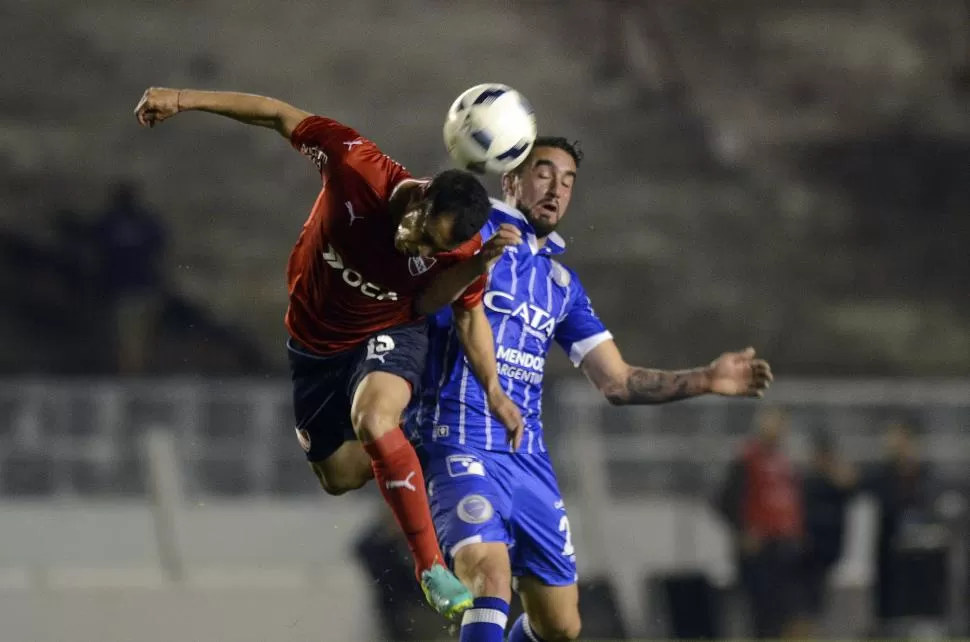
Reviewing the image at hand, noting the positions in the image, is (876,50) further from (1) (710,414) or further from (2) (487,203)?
(2) (487,203)

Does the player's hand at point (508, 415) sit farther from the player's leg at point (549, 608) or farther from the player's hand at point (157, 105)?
the player's hand at point (157, 105)

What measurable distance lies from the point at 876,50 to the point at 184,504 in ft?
39.7

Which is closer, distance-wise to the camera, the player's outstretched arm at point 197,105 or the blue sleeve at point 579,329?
the player's outstretched arm at point 197,105

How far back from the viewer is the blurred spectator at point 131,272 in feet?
49.9

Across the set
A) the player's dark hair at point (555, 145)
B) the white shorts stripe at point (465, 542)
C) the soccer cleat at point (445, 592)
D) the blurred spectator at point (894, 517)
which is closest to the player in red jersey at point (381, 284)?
the soccer cleat at point (445, 592)

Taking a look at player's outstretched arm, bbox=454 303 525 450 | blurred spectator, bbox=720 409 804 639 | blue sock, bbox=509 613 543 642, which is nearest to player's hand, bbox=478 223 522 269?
player's outstretched arm, bbox=454 303 525 450

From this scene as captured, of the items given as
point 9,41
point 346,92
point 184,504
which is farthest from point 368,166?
point 9,41

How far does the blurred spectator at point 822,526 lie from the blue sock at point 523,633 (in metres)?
5.39

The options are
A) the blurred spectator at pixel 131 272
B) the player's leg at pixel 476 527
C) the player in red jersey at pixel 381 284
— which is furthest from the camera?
the blurred spectator at pixel 131 272

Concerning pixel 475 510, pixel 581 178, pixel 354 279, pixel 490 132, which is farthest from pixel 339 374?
pixel 581 178

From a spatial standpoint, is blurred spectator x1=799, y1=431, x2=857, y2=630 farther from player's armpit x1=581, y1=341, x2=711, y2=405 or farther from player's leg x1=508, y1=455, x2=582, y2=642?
player's leg x1=508, y1=455, x2=582, y2=642

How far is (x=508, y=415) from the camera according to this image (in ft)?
17.7

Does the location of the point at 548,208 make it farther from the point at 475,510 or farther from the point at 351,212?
the point at 475,510

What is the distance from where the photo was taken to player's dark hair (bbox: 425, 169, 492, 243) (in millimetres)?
4836
